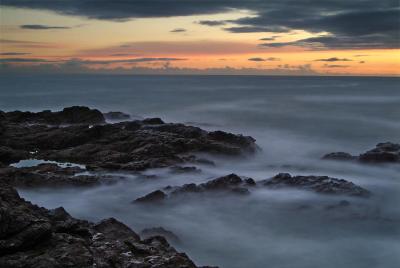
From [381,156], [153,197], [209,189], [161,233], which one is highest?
[381,156]

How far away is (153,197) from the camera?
612 inches

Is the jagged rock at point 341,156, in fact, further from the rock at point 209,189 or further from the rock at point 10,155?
the rock at point 10,155

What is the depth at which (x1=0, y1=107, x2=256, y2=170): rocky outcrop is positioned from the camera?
794 inches

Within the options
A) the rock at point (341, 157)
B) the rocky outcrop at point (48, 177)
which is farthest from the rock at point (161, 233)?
the rock at point (341, 157)

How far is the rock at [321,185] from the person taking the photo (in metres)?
16.2

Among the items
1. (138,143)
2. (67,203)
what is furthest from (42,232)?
(138,143)

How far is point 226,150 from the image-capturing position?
22266mm

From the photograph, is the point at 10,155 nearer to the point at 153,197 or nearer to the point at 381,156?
the point at 153,197

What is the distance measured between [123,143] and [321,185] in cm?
996

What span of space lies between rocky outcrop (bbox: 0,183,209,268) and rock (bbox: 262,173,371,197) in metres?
8.42

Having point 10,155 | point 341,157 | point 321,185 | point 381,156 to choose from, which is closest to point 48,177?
point 10,155

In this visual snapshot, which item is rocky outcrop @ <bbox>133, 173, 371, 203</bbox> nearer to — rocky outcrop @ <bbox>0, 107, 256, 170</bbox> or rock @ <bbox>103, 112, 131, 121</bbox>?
rocky outcrop @ <bbox>0, 107, 256, 170</bbox>

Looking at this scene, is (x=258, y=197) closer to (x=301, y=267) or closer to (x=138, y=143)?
(x=301, y=267)

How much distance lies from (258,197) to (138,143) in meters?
7.64
